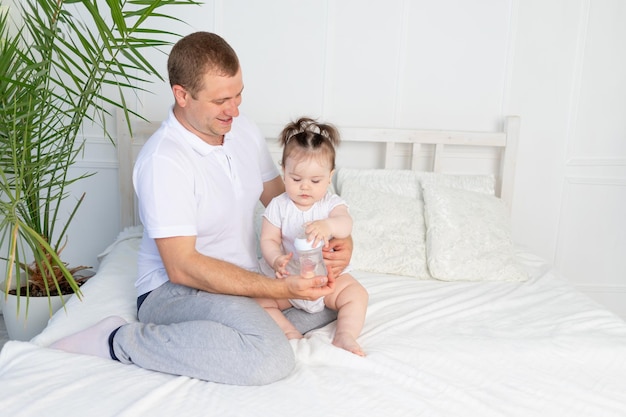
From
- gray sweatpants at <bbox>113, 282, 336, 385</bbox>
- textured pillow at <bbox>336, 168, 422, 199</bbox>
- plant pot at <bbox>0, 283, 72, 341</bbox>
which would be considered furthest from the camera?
textured pillow at <bbox>336, 168, 422, 199</bbox>

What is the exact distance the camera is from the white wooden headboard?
9.99ft

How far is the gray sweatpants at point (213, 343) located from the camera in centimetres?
162

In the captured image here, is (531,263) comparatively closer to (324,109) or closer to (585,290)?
(585,290)

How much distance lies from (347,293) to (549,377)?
0.63 metres

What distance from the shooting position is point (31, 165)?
2029 millimetres

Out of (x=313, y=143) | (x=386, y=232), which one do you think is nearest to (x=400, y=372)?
(x=313, y=143)

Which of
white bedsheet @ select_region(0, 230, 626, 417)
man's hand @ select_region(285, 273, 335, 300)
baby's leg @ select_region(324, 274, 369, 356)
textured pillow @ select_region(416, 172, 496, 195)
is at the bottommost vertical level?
white bedsheet @ select_region(0, 230, 626, 417)

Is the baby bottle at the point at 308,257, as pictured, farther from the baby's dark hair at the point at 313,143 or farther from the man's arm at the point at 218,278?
the baby's dark hair at the point at 313,143

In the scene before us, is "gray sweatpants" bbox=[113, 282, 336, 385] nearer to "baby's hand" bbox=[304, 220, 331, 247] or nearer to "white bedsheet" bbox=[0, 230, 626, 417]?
"white bedsheet" bbox=[0, 230, 626, 417]

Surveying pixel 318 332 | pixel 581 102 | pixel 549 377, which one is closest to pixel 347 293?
pixel 318 332

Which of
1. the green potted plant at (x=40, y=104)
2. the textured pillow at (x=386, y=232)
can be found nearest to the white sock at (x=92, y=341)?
the green potted plant at (x=40, y=104)

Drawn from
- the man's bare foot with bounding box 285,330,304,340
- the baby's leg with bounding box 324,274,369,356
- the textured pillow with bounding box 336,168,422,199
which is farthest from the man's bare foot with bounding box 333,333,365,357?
the textured pillow with bounding box 336,168,422,199

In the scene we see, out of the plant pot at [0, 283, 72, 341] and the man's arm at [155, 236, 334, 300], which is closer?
the man's arm at [155, 236, 334, 300]

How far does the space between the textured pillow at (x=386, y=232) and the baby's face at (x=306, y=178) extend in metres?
0.67
